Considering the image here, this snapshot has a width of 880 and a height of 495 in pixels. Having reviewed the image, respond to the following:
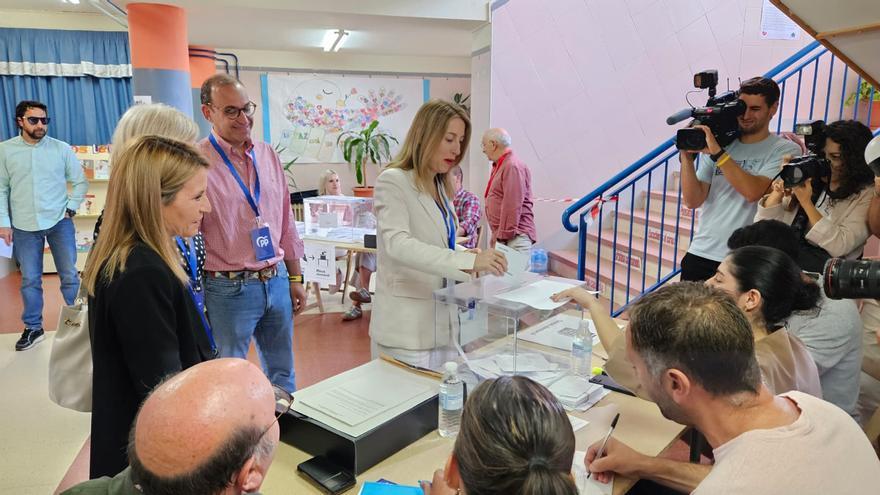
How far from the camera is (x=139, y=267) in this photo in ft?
3.93

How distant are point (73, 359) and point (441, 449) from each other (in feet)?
3.39

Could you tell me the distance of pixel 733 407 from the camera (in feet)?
3.49

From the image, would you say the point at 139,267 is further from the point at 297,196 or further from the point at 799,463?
the point at 297,196

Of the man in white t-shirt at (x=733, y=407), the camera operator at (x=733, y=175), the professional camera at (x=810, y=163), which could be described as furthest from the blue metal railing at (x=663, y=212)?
the man in white t-shirt at (x=733, y=407)

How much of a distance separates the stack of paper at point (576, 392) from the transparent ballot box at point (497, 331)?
0.04 metres

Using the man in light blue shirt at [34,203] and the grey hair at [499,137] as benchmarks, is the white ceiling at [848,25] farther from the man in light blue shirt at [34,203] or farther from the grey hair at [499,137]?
the man in light blue shirt at [34,203]

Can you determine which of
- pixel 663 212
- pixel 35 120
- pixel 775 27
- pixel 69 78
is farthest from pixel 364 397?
pixel 69 78

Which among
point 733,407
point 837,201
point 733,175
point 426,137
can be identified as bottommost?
point 733,407

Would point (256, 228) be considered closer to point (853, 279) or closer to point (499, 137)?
point (853, 279)

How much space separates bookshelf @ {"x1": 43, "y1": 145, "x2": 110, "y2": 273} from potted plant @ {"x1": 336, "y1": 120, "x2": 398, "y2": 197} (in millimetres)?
3131

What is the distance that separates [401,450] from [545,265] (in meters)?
4.49

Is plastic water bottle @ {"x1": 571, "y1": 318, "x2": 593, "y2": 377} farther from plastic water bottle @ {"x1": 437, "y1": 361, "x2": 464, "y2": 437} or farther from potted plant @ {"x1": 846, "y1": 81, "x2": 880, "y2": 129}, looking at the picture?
potted plant @ {"x1": 846, "y1": 81, "x2": 880, "y2": 129}

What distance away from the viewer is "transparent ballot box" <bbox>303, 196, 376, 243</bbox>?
4508 mm

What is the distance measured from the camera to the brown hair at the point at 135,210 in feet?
4.09
